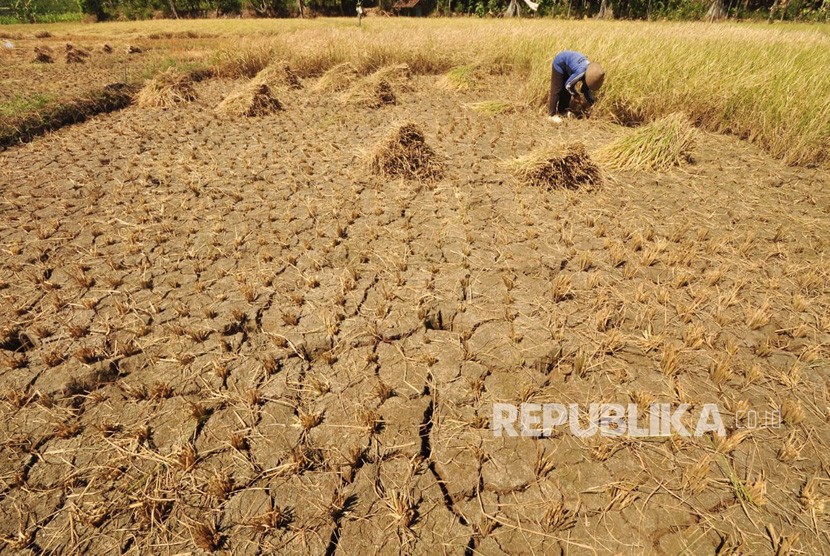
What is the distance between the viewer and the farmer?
210 inches

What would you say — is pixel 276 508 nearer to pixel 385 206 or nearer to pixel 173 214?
pixel 385 206

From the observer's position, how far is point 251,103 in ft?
23.0

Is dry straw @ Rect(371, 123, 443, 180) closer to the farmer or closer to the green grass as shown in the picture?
the farmer

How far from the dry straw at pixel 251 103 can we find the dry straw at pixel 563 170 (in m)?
5.27

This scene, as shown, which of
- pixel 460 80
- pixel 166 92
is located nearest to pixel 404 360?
pixel 460 80

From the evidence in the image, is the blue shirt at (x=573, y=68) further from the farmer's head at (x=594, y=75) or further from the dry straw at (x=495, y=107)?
the dry straw at (x=495, y=107)

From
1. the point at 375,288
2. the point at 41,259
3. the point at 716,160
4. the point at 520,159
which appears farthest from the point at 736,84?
the point at 41,259

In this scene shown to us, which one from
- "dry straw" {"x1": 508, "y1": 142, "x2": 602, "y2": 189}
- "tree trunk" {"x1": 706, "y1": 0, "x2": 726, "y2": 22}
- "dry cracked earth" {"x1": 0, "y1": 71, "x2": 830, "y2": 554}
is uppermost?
"tree trunk" {"x1": 706, "y1": 0, "x2": 726, "y2": 22}

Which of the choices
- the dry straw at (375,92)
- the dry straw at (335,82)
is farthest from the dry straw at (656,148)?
the dry straw at (335,82)

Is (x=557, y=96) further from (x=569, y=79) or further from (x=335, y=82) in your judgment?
(x=335, y=82)

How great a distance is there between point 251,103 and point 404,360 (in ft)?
21.6

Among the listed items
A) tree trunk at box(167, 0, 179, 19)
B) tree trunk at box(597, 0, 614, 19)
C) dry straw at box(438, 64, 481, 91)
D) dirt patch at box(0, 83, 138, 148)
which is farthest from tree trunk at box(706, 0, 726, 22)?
tree trunk at box(167, 0, 179, 19)

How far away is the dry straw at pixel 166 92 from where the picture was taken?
760 cm

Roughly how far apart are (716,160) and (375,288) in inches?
197
